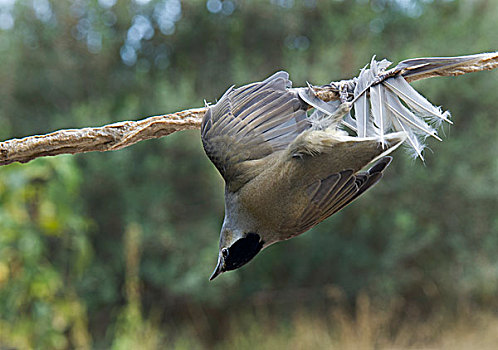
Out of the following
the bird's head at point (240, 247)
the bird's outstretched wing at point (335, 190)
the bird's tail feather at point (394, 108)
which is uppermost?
the bird's tail feather at point (394, 108)

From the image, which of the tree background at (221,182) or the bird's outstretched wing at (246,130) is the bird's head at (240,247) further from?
the tree background at (221,182)

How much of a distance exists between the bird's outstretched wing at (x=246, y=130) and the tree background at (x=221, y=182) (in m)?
3.77

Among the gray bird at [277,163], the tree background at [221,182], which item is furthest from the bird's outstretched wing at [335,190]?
the tree background at [221,182]

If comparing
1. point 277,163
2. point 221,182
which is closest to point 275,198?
point 277,163

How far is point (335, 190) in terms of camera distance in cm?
195

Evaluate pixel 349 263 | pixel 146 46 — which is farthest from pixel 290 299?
pixel 146 46

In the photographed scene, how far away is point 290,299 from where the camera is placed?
6.91m

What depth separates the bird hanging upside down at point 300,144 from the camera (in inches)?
71.1

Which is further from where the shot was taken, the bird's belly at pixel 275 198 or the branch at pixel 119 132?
the bird's belly at pixel 275 198

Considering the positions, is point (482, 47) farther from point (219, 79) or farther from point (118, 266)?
point (118, 266)

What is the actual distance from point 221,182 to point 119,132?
4.23 meters

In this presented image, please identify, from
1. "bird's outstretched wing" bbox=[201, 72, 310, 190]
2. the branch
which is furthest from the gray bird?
→ the branch

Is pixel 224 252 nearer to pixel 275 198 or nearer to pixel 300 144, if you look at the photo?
pixel 275 198

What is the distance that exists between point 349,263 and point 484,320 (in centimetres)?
189
